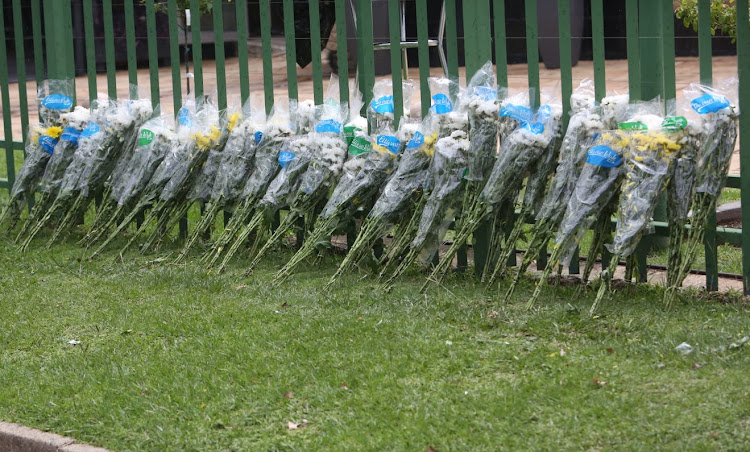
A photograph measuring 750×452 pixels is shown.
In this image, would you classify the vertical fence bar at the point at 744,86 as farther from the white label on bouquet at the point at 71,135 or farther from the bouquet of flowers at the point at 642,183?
the white label on bouquet at the point at 71,135

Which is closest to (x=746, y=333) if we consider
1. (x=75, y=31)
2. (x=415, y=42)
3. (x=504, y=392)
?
(x=504, y=392)

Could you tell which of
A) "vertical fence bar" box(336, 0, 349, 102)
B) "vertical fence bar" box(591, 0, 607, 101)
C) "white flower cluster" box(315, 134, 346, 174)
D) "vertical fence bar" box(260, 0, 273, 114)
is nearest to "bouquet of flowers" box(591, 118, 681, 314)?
"vertical fence bar" box(591, 0, 607, 101)

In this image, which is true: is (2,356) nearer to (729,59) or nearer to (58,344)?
(58,344)

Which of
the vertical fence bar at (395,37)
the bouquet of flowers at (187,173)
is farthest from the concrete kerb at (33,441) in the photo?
the vertical fence bar at (395,37)

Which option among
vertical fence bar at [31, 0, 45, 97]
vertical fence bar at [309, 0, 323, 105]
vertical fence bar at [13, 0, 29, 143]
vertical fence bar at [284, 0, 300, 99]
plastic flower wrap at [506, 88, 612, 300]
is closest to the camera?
plastic flower wrap at [506, 88, 612, 300]

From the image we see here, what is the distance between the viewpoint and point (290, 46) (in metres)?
6.34

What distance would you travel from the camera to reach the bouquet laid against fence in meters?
4.90

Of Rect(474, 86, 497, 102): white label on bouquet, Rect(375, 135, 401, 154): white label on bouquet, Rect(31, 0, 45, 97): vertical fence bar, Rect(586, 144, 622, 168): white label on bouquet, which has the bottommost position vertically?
Rect(586, 144, 622, 168): white label on bouquet

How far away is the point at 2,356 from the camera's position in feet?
15.9

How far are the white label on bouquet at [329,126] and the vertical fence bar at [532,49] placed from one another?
1207 mm

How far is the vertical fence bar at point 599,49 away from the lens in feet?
17.2

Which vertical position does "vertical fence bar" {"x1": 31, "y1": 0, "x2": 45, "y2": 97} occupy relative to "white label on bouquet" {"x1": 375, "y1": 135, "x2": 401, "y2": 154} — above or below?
above

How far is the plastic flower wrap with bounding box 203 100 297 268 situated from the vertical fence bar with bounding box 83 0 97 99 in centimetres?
160

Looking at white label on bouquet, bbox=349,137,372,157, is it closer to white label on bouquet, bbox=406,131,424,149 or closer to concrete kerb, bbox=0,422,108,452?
white label on bouquet, bbox=406,131,424,149
